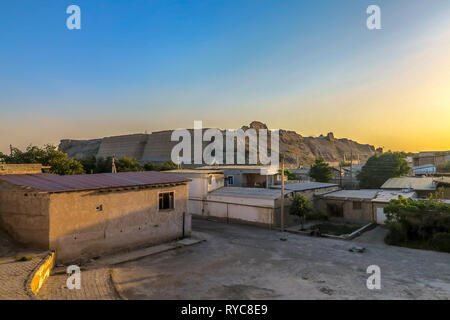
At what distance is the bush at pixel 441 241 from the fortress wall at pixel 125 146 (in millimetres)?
90422

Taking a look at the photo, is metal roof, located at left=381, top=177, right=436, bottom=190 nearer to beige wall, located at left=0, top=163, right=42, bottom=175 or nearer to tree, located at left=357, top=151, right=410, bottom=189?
tree, located at left=357, top=151, right=410, bottom=189

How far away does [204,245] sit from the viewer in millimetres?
17047

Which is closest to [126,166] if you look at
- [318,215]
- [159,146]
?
[318,215]

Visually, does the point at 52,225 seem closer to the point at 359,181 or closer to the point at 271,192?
the point at 271,192

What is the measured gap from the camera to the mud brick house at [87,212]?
41.4 feet

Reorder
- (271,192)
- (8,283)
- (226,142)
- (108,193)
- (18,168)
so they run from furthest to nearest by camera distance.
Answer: (226,142) < (271,192) < (18,168) < (108,193) < (8,283)

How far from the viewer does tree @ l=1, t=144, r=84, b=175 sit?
32.9 metres

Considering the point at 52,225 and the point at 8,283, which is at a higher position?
the point at 52,225

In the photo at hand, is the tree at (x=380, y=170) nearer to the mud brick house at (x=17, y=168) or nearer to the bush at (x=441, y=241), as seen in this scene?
the bush at (x=441, y=241)

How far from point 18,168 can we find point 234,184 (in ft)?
69.8

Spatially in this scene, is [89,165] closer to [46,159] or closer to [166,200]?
[46,159]

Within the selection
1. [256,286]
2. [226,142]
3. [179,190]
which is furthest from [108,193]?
[226,142]

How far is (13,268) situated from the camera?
33.3ft

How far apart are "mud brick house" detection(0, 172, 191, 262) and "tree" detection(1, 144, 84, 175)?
19.6 metres
